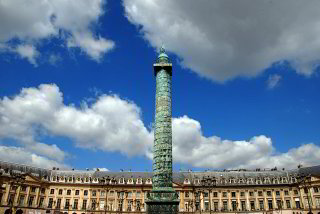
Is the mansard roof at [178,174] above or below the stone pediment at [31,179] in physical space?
above

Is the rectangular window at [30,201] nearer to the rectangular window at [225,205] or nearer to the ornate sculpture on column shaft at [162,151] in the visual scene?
the ornate sculpture on column shaft at [162,151]

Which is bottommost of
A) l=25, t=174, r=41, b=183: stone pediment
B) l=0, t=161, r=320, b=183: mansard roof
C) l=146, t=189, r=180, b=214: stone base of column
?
l=146, t=189, r=180, b=214: stone base of column

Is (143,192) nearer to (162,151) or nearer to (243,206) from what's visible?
(243,206)

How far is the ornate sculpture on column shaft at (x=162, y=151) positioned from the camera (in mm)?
31750

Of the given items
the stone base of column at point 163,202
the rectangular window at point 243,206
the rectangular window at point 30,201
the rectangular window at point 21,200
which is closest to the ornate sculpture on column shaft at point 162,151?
the stone base of column at point 163,202

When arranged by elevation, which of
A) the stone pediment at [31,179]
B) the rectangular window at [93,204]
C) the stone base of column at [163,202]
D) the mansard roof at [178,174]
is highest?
the mansard roof at [178,174]

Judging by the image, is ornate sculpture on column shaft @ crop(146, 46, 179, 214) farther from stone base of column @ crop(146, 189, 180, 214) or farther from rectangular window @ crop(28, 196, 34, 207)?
rectangular window @ crop(28, 196, 34, 207)

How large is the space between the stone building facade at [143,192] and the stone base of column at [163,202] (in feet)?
83.8

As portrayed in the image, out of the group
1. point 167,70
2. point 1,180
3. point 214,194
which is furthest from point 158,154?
point 1,180

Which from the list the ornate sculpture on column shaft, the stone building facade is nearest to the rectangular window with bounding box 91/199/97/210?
the stone building facade

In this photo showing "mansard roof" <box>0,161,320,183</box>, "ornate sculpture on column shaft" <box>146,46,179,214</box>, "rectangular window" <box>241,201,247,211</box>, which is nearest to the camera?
"ornate sculpture on column shaft" <box>146,46,179,214</box>

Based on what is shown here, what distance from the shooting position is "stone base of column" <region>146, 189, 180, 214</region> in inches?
1239

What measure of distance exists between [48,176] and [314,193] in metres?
54.6

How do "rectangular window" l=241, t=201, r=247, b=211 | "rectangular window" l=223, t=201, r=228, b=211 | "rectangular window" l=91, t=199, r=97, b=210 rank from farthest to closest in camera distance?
"rectangular window" l=91, t=199, r=97, b=210, "rectangular window" l=223, t=201, r=228, b=211, "rectangular window" l=241, t=201, r=247, b=211
